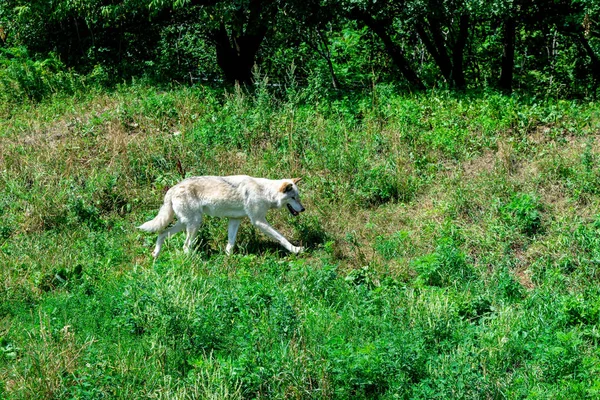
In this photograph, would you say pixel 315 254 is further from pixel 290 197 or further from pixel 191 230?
pixel 191 230

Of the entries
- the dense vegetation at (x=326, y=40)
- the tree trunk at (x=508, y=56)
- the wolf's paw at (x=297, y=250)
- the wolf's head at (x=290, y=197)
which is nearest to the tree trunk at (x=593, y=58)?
the dense vegetation at (x=326, y=40)

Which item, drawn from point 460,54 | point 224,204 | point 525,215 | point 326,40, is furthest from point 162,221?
point 460,54

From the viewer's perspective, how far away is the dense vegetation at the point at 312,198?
844cm

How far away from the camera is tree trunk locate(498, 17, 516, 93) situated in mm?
15914

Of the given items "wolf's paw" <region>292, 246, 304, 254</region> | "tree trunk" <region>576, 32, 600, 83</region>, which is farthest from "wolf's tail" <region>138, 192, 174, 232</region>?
"tree trunk" <region>576, 32, 600, 83</region>

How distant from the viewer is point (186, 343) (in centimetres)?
885

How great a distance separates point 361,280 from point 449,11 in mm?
6701

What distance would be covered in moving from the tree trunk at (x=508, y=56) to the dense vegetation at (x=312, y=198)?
5 cm

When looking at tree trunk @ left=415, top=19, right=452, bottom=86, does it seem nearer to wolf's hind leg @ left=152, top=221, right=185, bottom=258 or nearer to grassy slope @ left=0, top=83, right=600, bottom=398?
grassy slope @ left=0, top=83, right=600, bottom=398

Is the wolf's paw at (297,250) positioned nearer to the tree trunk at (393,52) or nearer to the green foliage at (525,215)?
the green foliage at (525,215)

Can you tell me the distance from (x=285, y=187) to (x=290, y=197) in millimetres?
194

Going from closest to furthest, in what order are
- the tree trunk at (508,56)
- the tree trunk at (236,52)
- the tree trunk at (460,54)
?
the tree trunk at (508,56), the tree trunk at (460,54), the tree trunk at (236,52)

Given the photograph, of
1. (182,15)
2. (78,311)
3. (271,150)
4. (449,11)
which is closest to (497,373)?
(78,311)

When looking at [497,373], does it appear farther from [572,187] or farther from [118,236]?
[118,236]
